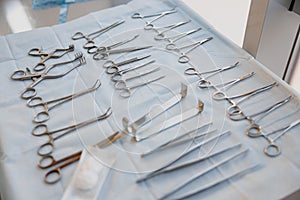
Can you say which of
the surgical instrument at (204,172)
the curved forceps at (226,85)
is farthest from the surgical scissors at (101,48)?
the surgical instrument at (204,172)

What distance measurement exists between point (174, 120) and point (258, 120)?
5.7 inches

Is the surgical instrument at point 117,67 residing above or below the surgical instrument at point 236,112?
above

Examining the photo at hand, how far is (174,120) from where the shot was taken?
0.60 meters

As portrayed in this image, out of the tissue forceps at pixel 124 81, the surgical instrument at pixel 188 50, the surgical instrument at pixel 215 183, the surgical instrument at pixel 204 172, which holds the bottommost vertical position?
the surgical instrument at pixel 215 183

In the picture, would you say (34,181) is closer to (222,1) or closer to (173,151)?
(173,151)

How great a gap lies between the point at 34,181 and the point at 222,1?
29.8 inches

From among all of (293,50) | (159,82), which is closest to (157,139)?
(159,82)

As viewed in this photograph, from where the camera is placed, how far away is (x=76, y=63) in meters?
0.73

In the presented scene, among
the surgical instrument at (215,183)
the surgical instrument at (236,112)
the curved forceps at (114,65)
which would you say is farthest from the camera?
the curved forceps at (114,65)

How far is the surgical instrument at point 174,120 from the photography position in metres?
0.58

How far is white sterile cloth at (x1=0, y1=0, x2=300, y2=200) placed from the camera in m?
0.50

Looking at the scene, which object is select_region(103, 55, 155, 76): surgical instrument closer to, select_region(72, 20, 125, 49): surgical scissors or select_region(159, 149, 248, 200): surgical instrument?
select_region(72, 20, 125, 49): surgical scissors

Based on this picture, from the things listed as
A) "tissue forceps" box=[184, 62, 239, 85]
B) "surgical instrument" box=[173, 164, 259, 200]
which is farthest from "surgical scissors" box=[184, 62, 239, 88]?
"surgical instrument" box=[173, 164, 259, 200]

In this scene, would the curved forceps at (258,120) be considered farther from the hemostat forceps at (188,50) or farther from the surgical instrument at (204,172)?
the hemostat forceps at (188,50)
